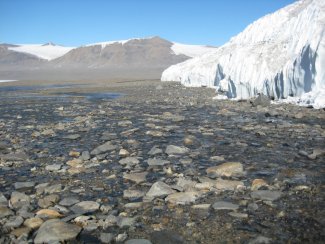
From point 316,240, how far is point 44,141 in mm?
6791

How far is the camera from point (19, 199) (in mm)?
4891

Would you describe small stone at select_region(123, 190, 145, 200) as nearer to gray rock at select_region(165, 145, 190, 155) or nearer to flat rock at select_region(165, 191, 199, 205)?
flat rock at select_region(165, 191, 199, 205)

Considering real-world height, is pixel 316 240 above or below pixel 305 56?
below

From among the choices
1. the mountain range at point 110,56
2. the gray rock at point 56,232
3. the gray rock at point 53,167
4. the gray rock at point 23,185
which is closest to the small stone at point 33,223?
the gray rock at point 56,232

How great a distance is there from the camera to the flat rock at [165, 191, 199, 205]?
4.75 meters

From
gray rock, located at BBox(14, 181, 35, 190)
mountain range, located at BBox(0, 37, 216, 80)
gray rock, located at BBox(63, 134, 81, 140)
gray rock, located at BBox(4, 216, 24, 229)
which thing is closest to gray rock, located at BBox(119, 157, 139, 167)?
gray rock, located at BBox(14, 181, 35, 190)

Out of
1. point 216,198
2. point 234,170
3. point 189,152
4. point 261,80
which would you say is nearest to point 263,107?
point 261,80

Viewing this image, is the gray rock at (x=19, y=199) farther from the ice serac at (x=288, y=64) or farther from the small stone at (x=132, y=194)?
the ice serac at (x=288, y=64)

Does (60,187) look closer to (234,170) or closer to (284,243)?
(234,170)

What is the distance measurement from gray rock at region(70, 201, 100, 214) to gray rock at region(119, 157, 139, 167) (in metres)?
1.92

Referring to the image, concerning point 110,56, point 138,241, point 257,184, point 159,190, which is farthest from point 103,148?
point 110,56

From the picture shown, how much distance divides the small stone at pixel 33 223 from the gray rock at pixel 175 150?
139 inches

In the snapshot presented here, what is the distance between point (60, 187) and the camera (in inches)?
211

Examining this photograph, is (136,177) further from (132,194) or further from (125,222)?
(125,222)
